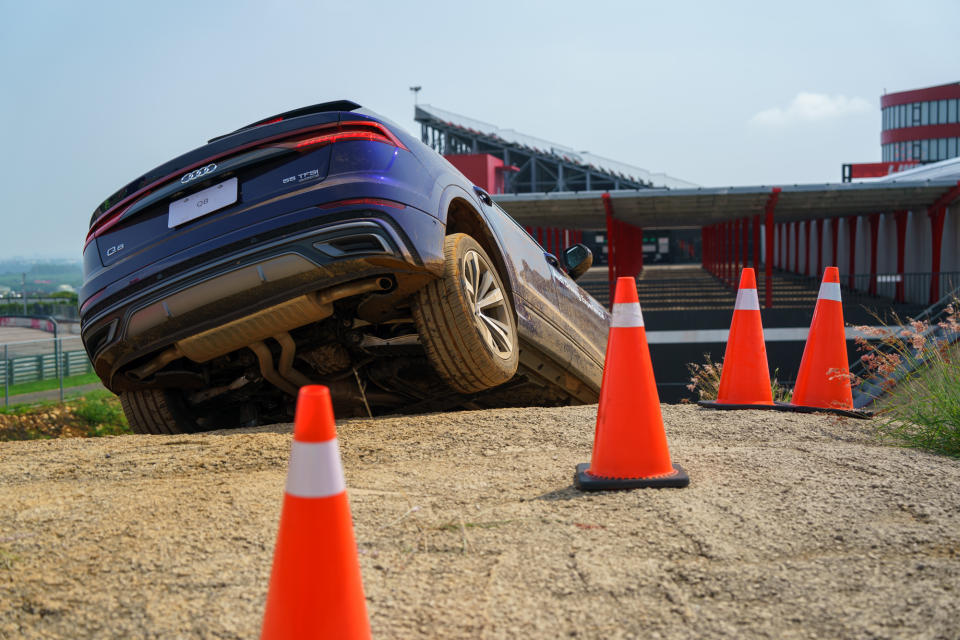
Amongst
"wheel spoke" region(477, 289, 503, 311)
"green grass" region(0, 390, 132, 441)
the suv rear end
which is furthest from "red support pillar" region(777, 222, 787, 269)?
the suv rear end

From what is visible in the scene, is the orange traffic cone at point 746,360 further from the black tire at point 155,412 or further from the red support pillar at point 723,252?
the red support pillar at point 723,252

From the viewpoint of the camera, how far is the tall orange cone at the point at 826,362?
503 cm

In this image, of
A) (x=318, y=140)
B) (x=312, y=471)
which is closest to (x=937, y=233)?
(x=318, y=140)

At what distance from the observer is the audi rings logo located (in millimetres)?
3822

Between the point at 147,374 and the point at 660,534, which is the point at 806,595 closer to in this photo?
the point at 660,534

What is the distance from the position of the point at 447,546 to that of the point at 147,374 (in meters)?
2.41

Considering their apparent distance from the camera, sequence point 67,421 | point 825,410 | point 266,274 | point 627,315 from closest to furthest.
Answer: point 627,315 < point 266,274 < point 825,410 < point 67,421

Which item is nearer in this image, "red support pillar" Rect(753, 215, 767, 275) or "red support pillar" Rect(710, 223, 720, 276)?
"red support pillar" Rect(753, 215, 767, 275)

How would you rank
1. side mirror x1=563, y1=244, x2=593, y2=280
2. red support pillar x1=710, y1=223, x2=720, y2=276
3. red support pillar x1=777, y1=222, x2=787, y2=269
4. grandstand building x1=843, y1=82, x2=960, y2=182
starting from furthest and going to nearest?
grandstand building x1=843, y1=82, x2=960, y2=182 < red support pillar x1=777, y1=222, x2=787, y2=269 < red support pillar x1=710, y1=223, x2=720, y2=276 < side mirror x1=563, y1=244, x2=593, y2=280

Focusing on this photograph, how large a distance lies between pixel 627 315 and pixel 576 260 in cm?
298

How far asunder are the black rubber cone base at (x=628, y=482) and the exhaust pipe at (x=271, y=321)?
4.56ft

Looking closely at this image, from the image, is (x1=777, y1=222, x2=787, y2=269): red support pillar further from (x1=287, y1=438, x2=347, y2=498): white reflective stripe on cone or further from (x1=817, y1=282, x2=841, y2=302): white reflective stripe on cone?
(x1=287, y1=438, x2=347, y2=498): white reflective stripe on cone

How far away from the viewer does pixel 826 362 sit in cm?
504

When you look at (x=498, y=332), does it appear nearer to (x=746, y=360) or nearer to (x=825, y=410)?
(x=746, y=360)
